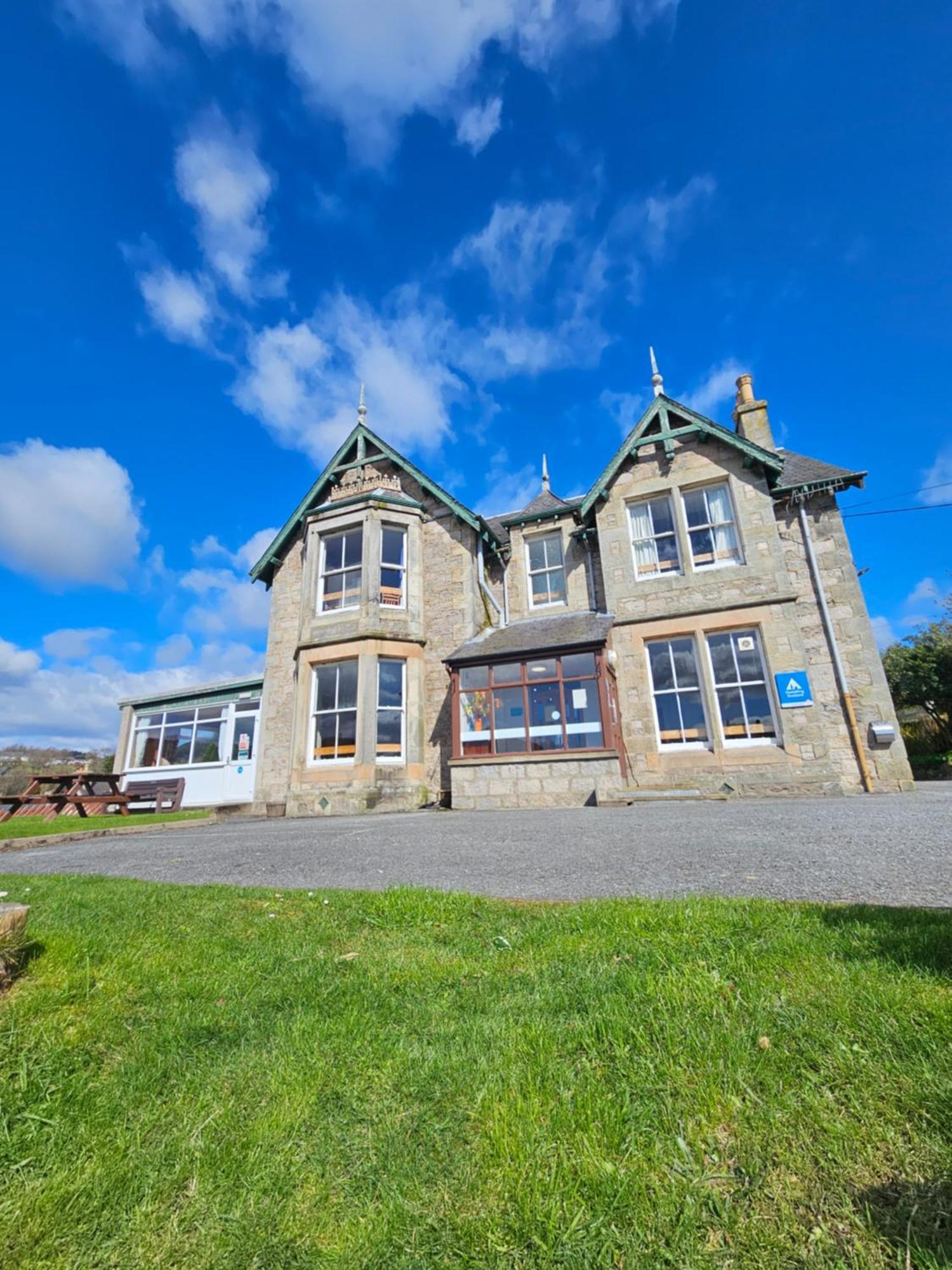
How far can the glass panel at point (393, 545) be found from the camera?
16.9m

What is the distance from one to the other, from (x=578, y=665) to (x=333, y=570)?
8.08m

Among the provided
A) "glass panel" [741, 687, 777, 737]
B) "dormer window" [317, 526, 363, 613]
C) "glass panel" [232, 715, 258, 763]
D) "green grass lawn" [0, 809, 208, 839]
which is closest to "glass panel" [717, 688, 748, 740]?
"glass panel" [741, 687, 777, 737]

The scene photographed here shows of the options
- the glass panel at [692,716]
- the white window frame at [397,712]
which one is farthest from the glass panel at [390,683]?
the glass panel at [692,716]

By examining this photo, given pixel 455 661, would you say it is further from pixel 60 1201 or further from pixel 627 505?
pixel 60 1201

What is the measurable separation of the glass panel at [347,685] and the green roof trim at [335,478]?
519 cm

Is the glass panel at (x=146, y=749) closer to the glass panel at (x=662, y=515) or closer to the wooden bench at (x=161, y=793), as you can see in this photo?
the wooden bench at (x=161, y=793)

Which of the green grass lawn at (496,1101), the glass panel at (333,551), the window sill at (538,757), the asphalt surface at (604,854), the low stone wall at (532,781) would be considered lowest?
the green grass lawn at (496,1101)

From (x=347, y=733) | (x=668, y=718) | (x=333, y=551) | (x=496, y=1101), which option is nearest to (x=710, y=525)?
(x=668, y=718)

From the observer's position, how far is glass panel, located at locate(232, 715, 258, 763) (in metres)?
18.4

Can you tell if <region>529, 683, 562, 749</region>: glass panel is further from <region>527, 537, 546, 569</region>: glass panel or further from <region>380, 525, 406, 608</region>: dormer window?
<region>527, 537, 546, 569</region>: glass panel

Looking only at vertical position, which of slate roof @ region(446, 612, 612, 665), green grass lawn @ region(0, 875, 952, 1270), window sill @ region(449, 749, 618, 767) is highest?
slate roof @ region(446, 612, 612, 665)

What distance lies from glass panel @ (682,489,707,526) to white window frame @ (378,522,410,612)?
25.9 feet

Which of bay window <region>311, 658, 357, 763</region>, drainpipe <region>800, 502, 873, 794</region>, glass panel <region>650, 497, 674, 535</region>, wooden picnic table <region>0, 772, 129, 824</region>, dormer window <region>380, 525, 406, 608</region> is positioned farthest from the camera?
dormer window <region>380, 525, 406, 608</region>

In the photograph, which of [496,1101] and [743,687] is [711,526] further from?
[496,1101]
